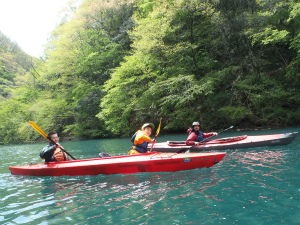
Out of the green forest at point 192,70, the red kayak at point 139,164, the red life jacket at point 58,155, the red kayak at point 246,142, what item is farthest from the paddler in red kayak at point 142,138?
the green forest at point 192,70

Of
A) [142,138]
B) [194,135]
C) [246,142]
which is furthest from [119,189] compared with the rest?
[246,142]

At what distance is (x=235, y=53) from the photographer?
54.3 feet

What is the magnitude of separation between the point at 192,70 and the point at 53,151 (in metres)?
13.6

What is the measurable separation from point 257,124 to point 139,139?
12475 mm

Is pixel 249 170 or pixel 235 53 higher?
pixel 235 53

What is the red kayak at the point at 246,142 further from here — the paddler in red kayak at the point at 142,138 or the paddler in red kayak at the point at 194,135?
the paddler in red kayak at the point at 142,138

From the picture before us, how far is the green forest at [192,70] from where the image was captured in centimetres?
1440

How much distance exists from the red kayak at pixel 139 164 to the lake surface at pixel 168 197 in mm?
161

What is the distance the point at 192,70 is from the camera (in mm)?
17719

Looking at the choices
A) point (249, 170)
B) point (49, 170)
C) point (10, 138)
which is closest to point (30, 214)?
point (49, 170)

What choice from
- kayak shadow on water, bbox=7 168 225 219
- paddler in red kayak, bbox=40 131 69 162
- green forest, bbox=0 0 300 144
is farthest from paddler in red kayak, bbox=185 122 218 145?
green forest, bbox=0 0 300 144

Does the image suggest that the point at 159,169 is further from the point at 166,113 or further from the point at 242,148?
the point at 166,113

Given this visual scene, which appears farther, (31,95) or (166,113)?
(31,95)

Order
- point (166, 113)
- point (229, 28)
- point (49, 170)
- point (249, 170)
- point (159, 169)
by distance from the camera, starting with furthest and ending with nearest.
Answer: point (166, 113)
point (229, 28)
point (49, 170)
point (159, 169)
point (249, 170)
